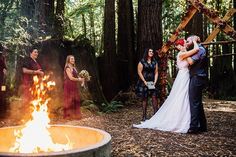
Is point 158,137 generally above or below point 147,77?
below

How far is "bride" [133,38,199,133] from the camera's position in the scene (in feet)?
30.7

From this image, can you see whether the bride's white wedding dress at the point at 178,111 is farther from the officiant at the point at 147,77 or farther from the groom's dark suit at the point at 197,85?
the officiant at the point at 147,77

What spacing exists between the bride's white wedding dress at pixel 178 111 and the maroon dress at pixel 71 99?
92.3 inches

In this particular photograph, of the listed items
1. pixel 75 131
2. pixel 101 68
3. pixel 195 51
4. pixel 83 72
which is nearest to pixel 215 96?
pixel 101 68

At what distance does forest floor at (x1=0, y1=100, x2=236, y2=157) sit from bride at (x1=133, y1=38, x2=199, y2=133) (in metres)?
0.44

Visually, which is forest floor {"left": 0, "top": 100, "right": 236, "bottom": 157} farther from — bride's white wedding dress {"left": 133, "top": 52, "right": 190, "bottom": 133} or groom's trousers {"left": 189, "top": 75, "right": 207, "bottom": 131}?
bride's white wedding dress {"left": 133, "top": 52, "right": 190, "bottom": 133}

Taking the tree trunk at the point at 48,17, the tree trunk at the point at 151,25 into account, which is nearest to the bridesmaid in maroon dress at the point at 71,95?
the tree trunk at the point at 48,17

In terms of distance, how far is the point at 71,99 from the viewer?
37.1ft

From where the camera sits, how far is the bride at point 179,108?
934cm

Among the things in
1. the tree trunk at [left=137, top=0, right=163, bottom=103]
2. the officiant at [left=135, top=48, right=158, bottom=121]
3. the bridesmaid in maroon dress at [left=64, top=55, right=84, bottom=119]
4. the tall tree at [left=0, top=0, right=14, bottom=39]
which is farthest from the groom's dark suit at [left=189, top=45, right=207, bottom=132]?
the tree trunk at [left=137, top=0, right=163, bottom=103]

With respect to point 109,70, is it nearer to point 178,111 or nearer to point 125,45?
point 125,45

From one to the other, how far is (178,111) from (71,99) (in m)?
3.22

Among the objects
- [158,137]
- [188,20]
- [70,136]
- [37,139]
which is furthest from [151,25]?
[37,139]

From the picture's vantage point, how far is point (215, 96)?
822 inches
